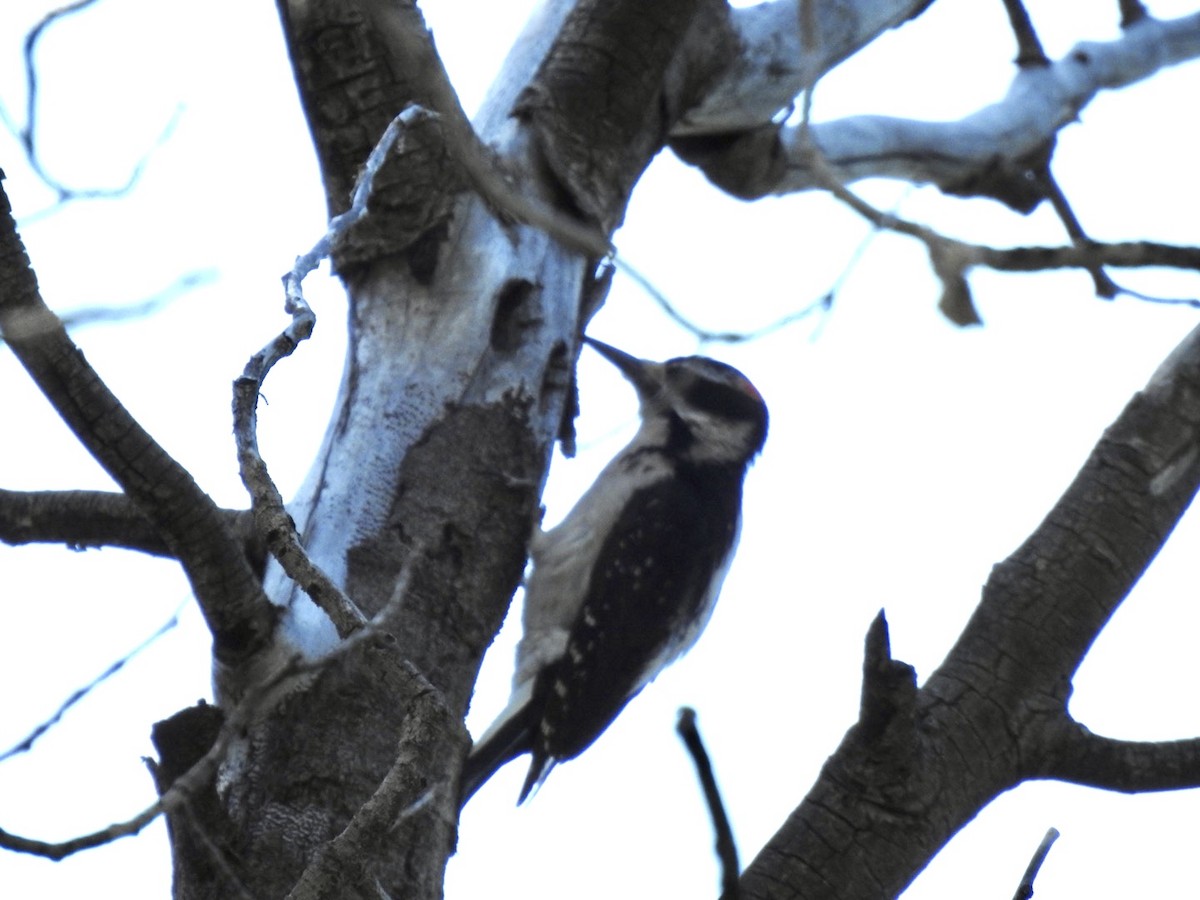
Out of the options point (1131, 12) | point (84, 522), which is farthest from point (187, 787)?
point (1131, 12)

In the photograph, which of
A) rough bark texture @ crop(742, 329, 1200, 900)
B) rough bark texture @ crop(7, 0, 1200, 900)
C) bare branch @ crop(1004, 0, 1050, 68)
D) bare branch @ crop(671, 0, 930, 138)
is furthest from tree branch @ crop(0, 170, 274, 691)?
bare branch @ crop(1004, 0, 1050, 68)

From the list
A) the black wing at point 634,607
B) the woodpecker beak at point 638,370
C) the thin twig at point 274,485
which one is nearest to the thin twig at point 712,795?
the thin twig at point 274,485

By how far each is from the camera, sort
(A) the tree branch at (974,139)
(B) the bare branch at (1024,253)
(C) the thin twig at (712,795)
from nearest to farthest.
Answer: (C) the thin twig at (712,795) < (B) the bare branch at (1024,253) < (A) the tree branch at (974,139)

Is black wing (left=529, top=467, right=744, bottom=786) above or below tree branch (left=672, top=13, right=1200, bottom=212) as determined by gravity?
below

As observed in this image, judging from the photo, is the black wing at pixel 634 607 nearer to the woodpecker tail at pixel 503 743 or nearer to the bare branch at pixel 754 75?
the woodpecker tail at pixel 503 743

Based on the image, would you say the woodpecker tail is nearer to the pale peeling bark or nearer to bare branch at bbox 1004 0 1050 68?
the pale peeling bark

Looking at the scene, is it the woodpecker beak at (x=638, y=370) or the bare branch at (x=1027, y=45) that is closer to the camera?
the woodpecker beak at (x=638, y=370)

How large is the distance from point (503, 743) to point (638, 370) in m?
1.29

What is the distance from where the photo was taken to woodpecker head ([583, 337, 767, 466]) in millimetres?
4664

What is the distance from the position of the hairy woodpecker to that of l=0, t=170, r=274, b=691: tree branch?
124 centimetres

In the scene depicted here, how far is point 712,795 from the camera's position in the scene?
5.67ft

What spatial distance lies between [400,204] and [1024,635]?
134 centimetres

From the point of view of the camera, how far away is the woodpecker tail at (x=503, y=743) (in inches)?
145

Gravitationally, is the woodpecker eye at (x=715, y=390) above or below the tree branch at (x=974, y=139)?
below
